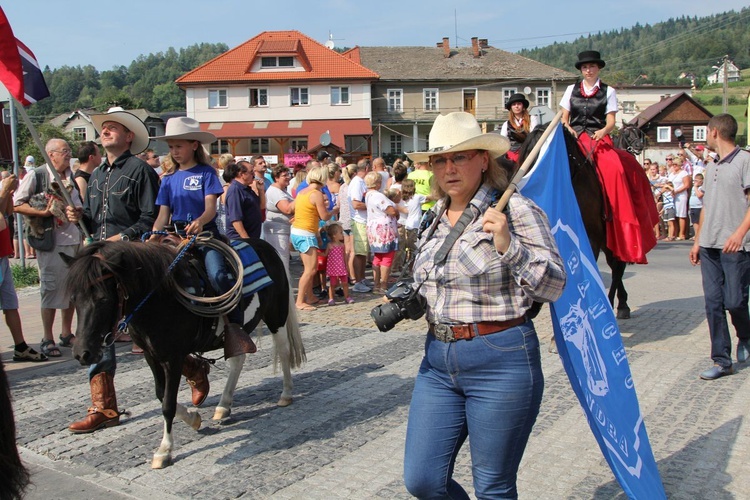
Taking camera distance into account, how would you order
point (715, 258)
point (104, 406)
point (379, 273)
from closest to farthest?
point (104, 406) → point (715, 258) → point (379, 273)

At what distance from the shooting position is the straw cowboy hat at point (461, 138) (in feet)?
10.6

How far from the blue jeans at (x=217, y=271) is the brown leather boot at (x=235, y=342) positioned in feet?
0.38

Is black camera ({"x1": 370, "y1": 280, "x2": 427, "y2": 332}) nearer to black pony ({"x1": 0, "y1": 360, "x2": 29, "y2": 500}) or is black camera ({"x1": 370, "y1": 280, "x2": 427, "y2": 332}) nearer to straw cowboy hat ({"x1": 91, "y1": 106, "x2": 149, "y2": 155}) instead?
black pony ({"x1": 0, "y1": 360, "x2": 29, "y2": 500})

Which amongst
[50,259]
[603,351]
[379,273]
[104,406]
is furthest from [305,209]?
[603,351]

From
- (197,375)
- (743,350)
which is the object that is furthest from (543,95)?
(197,375)

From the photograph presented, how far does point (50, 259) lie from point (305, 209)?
3719 mm

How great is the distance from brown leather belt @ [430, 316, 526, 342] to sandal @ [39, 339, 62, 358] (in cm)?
637

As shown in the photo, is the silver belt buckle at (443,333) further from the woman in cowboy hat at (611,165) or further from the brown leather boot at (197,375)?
the woman in cowboy hat at (611,165)

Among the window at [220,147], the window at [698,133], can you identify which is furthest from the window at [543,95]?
the window at [220,147]

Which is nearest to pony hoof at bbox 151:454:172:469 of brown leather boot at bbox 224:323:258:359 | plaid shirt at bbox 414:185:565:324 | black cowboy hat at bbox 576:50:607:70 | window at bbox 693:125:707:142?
brown leather boot at bbox 224:323:258:359

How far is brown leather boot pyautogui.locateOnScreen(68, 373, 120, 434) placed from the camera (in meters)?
5.70

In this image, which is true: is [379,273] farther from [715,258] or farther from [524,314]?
[524,314]

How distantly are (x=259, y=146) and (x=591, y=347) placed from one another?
191 ft

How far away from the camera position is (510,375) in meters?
3.07
